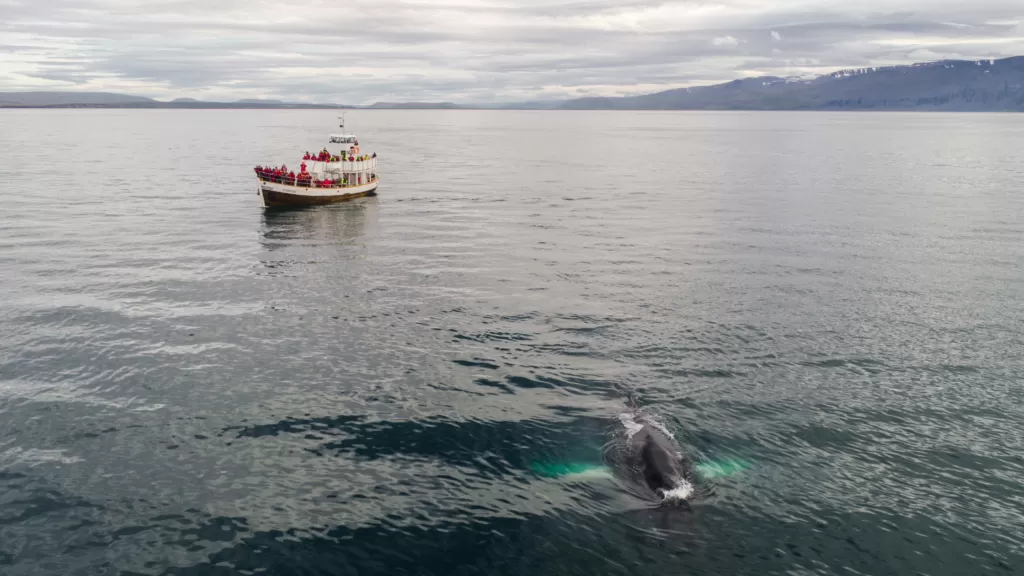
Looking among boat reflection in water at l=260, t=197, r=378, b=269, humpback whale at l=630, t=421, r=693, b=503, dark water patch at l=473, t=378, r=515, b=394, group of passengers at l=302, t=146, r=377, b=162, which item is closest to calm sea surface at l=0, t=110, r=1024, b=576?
dark water patch at l=473, t=378, r=515, b=394

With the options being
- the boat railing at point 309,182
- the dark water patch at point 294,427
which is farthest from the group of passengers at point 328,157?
the dark water patch at point 294,427

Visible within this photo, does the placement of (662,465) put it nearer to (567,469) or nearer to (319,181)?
(567,469)

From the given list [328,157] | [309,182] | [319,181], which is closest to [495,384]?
[309,182]

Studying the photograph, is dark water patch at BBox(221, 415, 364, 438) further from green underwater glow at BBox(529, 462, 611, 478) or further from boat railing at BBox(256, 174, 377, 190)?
boat railing at BBox(256, 174, 377, 190)

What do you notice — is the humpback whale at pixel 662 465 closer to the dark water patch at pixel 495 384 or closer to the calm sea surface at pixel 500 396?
the calm sea surface at pixel 500 396

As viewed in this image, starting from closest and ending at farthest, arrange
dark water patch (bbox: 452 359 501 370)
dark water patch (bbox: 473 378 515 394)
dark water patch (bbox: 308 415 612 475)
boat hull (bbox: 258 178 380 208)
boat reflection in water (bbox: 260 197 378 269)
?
dark water patch (bbox: 308 415 612 475), dark water patch (bbox: 473 378 515 394), dark water patch (bbox: 452 359 501 370), boat reflection in water (bbox: 260 197 378 269), boat hull (bbox: 258 178 380 208)

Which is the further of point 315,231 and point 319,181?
point 319,181
